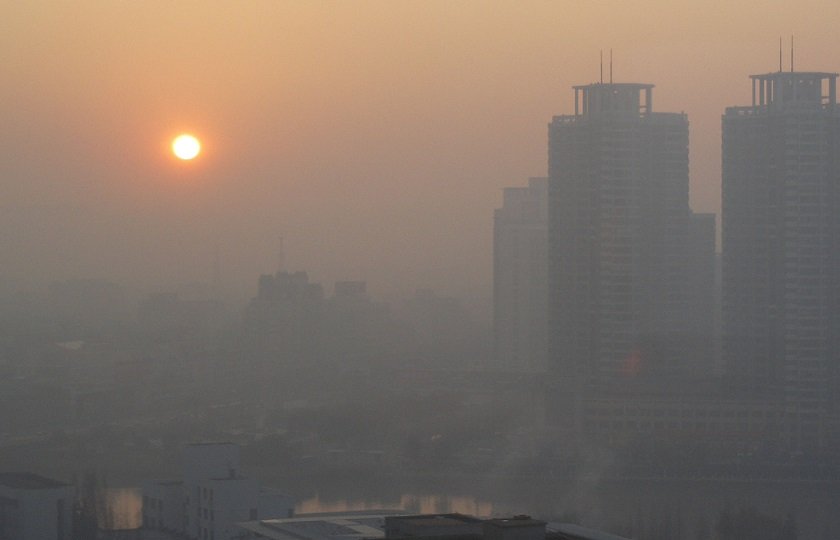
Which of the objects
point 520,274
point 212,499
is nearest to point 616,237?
point 520,274

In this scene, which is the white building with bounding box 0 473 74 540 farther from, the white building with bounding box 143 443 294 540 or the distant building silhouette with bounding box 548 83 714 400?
the distant building silhouette with bounding box 548 83 714 400

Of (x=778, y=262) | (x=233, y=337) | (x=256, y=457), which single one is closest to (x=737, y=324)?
(x=778, y=262)

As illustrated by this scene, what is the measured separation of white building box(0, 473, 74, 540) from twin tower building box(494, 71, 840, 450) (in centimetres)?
570

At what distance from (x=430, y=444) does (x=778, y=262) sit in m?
2.95

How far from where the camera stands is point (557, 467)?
995 centimetres

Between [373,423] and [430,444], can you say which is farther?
[373,423]

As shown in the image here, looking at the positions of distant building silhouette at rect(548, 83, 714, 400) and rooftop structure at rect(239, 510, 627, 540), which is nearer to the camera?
rooftop structure at rect(239, 510, 627, 540)

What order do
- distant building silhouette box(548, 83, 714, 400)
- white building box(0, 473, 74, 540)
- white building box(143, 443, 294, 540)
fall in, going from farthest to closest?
distant building silhouette box(548, 83, 714, 400), white building box(0, 473, 74, 540), white building box(143, 443, 294, 540)

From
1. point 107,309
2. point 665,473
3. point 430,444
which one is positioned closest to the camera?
point 665,473

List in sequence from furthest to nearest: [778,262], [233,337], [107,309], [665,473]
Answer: [233,337] → [107,309] → [778,262] → [665,473]

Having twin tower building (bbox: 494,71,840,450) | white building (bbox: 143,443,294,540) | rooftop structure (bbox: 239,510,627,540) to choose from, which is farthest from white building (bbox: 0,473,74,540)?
twin tower building (bbox: 494,71,840,450)

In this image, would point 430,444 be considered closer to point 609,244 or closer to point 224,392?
point 609,244

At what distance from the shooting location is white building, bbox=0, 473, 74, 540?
241 inches

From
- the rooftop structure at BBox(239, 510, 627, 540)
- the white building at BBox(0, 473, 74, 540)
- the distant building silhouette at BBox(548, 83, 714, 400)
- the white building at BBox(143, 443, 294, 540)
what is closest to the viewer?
the rooftop structure at BBox(239, 510, 627, 540)
